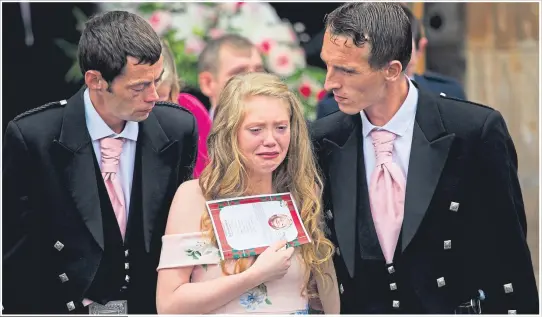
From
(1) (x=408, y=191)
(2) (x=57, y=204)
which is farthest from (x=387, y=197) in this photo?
(2) (x=57, y=204)

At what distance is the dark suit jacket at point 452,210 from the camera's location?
4.12m

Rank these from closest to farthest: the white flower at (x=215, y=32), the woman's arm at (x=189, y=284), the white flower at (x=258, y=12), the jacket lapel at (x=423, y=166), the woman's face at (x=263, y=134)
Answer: the woman's arm at (x=189, y=284) → the woman's face at (x=263, y=134) → the jacket lapel at (x=423, y=166) → the white flower at (x=215, y=32) → the white flower at (x=258, y=12)

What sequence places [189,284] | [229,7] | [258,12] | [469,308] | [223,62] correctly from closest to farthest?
[189,284] < [469,308] < [223,62] < [229,7] < [258,12]

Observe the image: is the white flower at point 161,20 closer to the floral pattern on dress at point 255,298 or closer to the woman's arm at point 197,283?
the woman's arm at point 197,283

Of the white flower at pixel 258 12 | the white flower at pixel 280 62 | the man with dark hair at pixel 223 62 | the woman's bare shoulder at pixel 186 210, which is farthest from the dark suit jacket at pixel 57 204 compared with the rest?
the white flower at pixel 258 12

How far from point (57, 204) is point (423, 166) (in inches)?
60.8

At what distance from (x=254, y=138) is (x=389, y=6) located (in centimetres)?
79

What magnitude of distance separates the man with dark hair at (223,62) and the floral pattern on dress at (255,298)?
1.88 m

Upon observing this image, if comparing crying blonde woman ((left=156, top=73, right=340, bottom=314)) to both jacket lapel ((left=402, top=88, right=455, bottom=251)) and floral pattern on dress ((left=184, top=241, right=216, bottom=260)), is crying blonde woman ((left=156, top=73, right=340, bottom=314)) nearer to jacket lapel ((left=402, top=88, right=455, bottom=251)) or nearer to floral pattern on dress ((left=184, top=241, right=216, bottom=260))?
floral pattern on dress ((left=184, top=241, right=216, bottom=260))

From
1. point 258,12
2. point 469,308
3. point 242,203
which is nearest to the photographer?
point 242,203

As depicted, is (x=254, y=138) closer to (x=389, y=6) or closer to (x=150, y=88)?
(x=150, y=88)

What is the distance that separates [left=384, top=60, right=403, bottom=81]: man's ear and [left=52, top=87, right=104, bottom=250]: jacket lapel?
4.25 feet

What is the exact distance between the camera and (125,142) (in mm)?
4336

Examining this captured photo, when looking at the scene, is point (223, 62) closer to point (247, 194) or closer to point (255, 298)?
point (247, 194)
